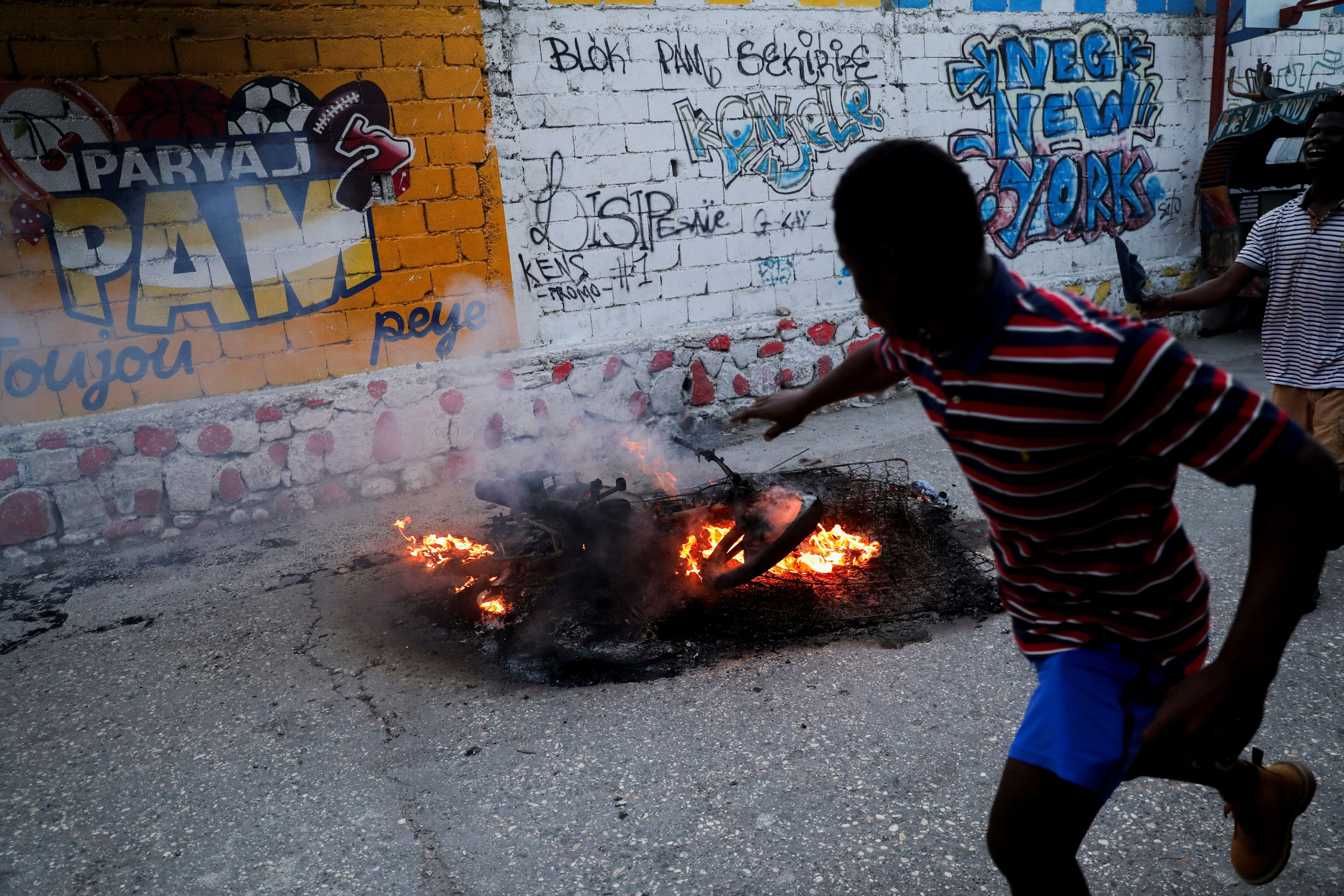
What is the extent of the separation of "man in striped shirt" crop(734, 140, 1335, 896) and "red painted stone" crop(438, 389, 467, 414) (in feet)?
17.8

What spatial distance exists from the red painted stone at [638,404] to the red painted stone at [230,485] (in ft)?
10.5

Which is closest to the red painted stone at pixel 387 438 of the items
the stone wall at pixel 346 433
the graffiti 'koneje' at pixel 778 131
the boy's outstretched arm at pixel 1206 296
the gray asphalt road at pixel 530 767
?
the stone wall at pixel 346 433

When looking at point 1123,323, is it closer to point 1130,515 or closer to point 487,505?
point 1130,515

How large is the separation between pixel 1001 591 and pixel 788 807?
132 cm

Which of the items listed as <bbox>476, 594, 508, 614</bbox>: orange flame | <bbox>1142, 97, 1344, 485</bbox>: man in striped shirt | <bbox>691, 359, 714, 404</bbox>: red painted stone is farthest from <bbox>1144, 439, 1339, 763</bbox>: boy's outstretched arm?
<bbox>691, 359, 714, 404</bbox>: red painted stone

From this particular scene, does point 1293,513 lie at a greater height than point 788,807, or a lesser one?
greater

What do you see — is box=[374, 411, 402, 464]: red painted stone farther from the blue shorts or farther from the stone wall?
the blue shorts

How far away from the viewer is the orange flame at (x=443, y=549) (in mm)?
5191

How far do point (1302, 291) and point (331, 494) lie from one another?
6.30m

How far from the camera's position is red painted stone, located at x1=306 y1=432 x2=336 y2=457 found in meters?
6.41

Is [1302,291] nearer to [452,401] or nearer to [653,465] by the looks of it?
[653,465]

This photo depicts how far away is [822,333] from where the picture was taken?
836 cm

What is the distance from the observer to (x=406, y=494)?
22.0ft

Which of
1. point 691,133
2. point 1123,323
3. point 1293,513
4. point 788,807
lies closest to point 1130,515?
point 1293,513
